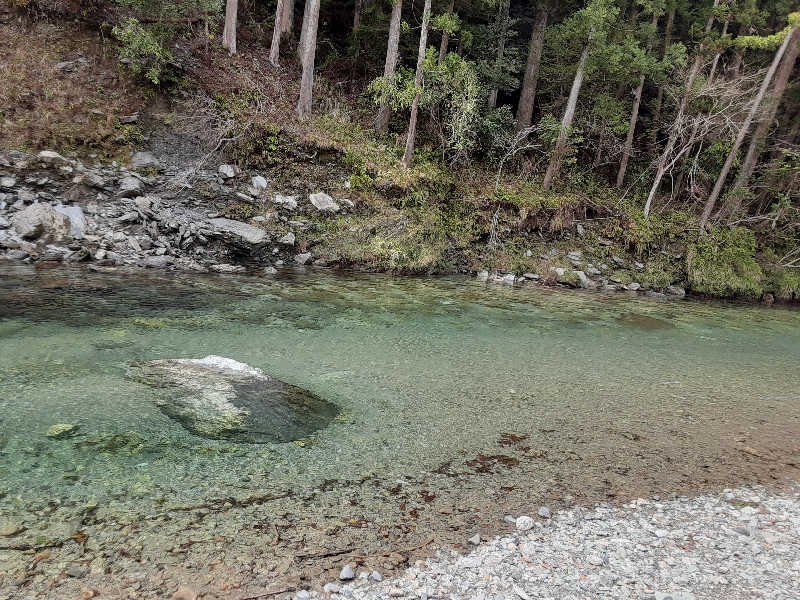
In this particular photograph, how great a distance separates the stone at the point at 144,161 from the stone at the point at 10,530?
11015 mm

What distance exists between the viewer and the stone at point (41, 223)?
922 centimetres

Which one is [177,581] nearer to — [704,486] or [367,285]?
[704,486]

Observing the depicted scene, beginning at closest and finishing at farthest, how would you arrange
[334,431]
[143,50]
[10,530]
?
[10,530], [334,431], [143,50]

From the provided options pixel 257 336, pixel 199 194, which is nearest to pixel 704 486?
pixel 257 336

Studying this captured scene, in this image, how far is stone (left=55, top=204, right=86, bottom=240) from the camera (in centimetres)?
966

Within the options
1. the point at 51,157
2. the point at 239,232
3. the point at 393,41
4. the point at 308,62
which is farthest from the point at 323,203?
the point at 393,41

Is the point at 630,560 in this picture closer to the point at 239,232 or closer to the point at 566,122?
the point at 239,232

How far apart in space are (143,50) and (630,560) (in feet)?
52.1

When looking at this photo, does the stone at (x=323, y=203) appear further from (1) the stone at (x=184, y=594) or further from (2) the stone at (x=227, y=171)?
(1) the stone at (x=184, y=594)

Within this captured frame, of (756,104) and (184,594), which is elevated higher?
(756,104)

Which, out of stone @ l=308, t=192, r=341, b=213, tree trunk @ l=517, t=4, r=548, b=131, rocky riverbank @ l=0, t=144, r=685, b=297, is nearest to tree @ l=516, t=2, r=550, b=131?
tree trunk @ l=517, t=4, r=548, b=131

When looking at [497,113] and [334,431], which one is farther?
[497,113]

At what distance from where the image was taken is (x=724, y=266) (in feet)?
48.2

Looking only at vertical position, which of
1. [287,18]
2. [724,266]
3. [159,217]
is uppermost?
[287,18]
